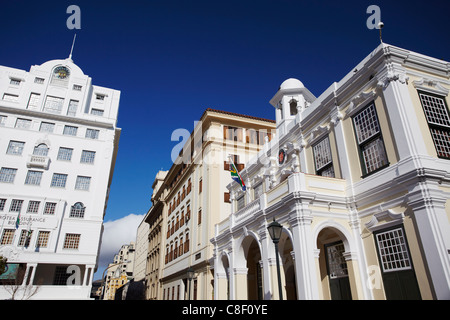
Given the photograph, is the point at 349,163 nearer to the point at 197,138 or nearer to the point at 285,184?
the point at 285,184

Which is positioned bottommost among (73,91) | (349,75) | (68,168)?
(349,75)

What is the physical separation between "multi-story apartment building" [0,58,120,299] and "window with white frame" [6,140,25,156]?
101 millimetres

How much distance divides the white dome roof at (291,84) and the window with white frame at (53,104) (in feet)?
101

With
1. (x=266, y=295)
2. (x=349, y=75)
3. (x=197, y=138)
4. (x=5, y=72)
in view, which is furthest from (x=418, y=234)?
(x=5, y=72)

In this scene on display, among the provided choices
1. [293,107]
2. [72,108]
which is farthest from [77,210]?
[293,107]

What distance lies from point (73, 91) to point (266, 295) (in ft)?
125

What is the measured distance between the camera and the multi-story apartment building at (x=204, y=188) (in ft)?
95.6

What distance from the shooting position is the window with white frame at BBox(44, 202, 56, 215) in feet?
109

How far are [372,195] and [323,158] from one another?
13.5 feet

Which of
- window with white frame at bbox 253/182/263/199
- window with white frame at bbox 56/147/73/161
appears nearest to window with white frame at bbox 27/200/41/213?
window with white frame at bbox 56/147/73/161

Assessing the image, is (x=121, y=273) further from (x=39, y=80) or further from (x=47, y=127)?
(x=39, y=80)

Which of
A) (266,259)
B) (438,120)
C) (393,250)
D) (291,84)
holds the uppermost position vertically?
(291,84)

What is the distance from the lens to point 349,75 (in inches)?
620

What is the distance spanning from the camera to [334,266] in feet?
46.5
